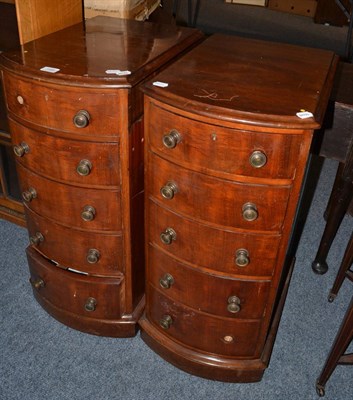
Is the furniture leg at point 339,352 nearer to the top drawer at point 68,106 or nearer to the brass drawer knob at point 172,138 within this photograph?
the brass drawer knob at point 172,138

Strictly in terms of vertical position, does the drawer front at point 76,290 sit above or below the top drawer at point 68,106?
below

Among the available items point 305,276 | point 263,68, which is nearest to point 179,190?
point 263,68

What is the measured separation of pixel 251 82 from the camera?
135 cm

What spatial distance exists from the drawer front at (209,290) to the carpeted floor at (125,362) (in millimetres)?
359

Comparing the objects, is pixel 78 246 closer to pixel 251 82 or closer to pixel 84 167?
pixel 84 167

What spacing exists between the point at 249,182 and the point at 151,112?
35 centimetres

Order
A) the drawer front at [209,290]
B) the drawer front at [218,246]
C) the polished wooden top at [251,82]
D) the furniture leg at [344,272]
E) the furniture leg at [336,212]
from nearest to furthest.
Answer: the polished wooden top at [251,82]
the drawer front at [218,246]
the drawer front at [209,290]
the furniture leg at [336,212]
the furniture leg at [344,272]

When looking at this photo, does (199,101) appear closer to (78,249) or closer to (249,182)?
(249,182)

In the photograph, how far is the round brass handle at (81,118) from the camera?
1380mm

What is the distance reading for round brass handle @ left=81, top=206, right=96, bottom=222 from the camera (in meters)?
1.58

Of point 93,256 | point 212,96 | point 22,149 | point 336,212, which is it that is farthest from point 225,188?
point 336,212

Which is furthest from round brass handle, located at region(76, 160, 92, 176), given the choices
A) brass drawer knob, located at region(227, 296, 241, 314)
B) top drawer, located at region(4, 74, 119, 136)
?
brass drawer knob, located at region(227, 296, 241, 314)

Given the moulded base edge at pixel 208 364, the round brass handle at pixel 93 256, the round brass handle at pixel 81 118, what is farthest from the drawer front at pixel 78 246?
the round brass handle at pixel 81 118

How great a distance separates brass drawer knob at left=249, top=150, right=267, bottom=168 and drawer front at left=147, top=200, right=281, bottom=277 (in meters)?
0.25
